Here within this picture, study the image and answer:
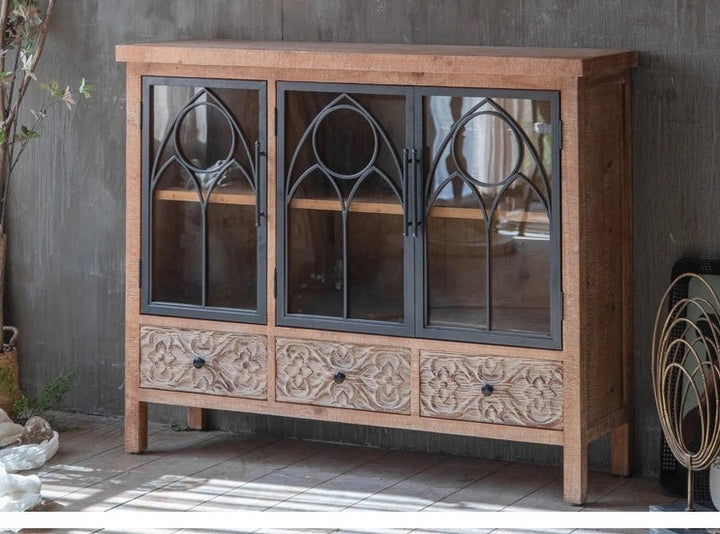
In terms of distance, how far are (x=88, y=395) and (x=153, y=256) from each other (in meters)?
0.91

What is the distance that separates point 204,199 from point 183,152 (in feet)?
0.52

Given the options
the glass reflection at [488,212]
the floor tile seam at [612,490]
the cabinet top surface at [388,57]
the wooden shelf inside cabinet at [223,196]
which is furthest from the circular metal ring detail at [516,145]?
the floor tile seam at [612,490]

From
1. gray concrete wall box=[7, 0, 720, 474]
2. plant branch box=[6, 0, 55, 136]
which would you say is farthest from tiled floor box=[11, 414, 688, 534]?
plant branch box=[6, 0, 55, 136]

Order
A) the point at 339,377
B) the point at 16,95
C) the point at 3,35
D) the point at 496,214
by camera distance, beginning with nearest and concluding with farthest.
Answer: the point at 496,214 < the point at 339,377 < the point at 3,35 < the point at 16,95

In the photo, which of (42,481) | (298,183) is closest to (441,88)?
(298,183)

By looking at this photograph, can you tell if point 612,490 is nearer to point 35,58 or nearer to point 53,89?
point 53,89

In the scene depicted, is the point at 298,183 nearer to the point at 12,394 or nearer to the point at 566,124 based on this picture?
the point at 566,124

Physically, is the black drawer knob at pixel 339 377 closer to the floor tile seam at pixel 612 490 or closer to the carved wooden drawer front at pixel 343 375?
the carved wooden drawer front at pixel 343 375

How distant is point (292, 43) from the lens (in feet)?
12.4

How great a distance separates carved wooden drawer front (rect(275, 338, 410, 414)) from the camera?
3465 mm

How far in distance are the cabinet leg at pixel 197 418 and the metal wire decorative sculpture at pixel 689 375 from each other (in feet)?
5.16

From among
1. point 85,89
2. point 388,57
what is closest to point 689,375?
point 388,57

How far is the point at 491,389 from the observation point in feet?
11.0

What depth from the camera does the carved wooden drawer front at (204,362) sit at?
3.65m
